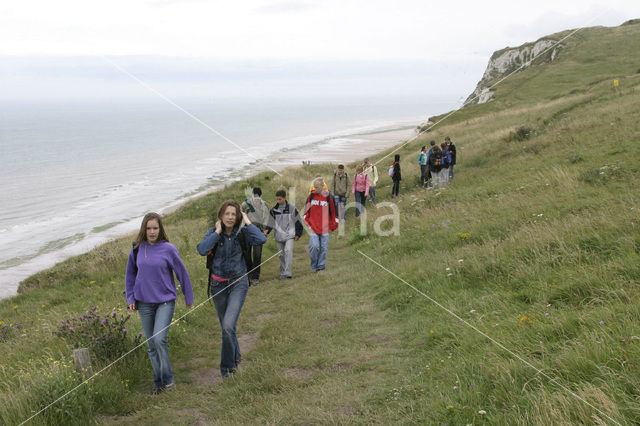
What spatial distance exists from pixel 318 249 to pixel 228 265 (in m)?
5.12

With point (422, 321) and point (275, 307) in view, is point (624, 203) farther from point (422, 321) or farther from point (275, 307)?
point (275, 307)

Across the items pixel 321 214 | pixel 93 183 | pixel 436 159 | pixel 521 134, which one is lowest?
pixel 93 183

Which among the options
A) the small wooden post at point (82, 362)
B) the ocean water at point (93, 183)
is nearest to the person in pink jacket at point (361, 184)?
the ocean water at point (93, 183)

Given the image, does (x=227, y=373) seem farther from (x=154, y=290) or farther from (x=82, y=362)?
(x=82, y=362)

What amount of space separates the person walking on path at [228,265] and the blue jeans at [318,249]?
15.1 ft

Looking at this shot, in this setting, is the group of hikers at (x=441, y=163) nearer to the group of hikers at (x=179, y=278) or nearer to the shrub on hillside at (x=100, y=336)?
the group of hikers at (x=179, y=278)

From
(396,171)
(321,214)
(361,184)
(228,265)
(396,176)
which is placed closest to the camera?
(228,265)

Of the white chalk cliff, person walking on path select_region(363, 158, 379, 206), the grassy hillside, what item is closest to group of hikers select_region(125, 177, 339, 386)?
the grassy hillside

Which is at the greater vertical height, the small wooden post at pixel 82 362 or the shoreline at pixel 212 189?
the small wooden post at pixel 82 362

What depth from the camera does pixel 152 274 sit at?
599cm

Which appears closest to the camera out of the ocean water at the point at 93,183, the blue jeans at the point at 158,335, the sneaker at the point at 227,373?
the blue jeans at the point at 158,335

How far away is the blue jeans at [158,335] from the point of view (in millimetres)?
5930

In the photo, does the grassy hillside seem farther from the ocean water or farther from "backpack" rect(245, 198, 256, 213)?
the ocean water

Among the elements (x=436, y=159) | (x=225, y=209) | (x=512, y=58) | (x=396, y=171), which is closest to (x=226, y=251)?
(x=225, y=209)
